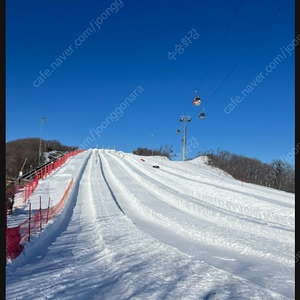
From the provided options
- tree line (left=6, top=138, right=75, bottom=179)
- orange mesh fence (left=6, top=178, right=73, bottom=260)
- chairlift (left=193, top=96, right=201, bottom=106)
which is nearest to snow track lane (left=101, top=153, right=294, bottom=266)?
orange mesh fence (left=6, top=178, right=73, bottom=260)

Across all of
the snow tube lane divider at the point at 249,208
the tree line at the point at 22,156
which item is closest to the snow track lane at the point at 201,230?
the snow tube lane divider at the point at 249,208

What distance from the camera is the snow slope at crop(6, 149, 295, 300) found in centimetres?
532

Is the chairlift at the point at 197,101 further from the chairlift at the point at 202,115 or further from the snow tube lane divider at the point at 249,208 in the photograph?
the snow tube lane divider at the point at 249,208

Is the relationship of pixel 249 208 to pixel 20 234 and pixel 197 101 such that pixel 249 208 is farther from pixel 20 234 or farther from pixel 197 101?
pixel 20 234

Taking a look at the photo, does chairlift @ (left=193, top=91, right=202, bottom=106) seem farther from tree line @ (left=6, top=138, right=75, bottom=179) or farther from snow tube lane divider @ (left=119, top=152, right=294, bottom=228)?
Result: tree line @ (left=6, top=138, right=75, bottom=179)

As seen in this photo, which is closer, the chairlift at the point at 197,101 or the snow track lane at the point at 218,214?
the snow track lane at the point at 218,214

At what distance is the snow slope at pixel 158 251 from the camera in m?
5.32

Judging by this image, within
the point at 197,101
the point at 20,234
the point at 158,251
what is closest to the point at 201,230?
the point at 158,251

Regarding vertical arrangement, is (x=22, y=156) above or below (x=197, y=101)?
below

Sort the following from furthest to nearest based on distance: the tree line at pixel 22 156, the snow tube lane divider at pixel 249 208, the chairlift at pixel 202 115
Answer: the tree line at pixel 22 156
the chairlift at pixel 202 115
the snow tube lane divider at pixel 249 208

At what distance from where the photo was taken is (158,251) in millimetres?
8328

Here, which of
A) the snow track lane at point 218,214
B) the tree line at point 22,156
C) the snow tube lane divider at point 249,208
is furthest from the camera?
the tree line at point 22,156
